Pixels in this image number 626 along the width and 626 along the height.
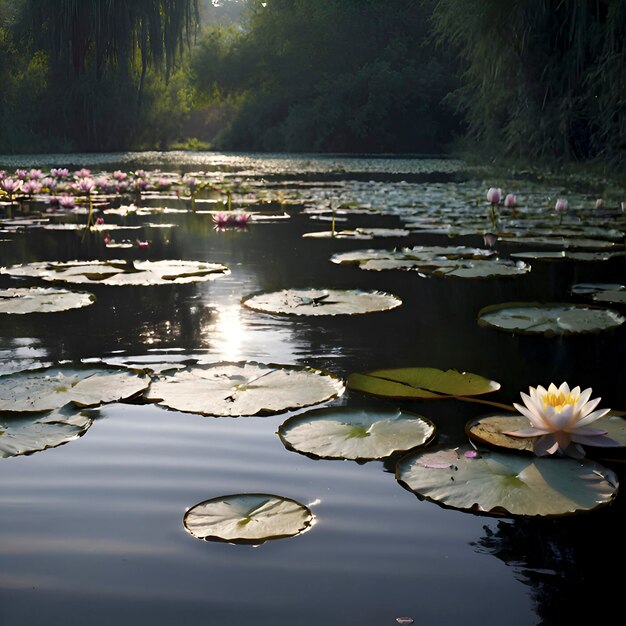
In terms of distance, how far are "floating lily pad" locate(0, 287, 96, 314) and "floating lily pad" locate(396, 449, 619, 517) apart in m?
1.26

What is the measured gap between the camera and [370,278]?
259 cm

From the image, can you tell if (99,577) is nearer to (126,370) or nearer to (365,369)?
(126,370)

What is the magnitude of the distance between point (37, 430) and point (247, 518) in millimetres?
445

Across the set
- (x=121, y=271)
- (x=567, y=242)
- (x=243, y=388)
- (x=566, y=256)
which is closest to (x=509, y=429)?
(x=243, y=388)

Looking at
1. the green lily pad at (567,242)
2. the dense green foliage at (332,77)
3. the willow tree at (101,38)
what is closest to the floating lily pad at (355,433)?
the green lily pad at (567,242)

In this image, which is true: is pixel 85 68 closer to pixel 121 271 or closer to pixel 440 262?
pixel 121 271

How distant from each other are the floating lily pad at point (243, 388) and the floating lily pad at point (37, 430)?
0.48 ft

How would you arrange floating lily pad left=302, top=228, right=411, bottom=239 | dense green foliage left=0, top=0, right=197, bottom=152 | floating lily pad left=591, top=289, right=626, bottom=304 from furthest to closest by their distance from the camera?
dense green foliage left=0, top=0, right=197, bottom=152
floating lily pad left=302, top=228, right=411, bottom=239
floating lily pad left=591, top=289, right=626, bottom=304

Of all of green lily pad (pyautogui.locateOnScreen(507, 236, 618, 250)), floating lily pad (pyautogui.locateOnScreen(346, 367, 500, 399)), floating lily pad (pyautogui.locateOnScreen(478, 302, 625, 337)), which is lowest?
floating lily pad (pyautogui.locateOnScreen(346, 367, 500, 399))

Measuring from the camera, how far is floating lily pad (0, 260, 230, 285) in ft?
8.16

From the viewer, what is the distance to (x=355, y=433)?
115 cm

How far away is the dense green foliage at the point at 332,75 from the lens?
709 centimetres

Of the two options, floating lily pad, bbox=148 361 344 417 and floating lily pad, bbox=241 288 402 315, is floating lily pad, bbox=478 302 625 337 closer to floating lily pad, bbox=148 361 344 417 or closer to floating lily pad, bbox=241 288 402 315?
floating lily pad, bbox=241 288 402 315

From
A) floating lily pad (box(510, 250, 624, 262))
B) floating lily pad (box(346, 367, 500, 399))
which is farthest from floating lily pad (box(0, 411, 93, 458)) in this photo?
floating lily pad (box(510, 250, 624, 262))
